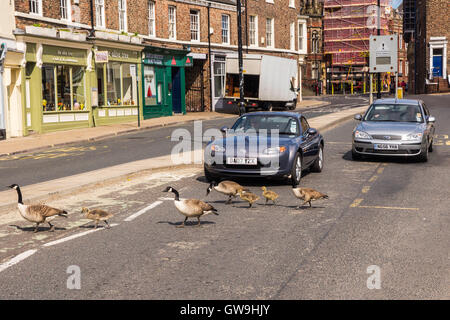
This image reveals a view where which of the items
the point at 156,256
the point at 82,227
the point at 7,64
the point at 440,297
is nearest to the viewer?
the point at 440,297

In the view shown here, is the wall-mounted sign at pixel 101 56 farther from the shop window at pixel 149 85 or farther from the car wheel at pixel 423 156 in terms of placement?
the car wheel at pixel 423 156

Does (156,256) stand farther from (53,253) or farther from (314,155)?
(314,155)

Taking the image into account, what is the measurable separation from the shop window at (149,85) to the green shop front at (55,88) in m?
6.34

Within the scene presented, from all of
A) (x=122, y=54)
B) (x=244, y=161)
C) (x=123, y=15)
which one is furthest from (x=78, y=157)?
(x=123, y=15)

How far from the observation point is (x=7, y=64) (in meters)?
25.5

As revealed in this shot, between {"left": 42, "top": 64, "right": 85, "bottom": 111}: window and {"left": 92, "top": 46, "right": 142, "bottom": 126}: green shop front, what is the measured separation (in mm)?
837

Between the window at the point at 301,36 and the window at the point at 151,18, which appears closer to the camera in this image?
the window at the point at 151,18

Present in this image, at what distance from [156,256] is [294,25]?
174 feet

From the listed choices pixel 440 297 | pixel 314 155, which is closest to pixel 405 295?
pixel 440 297

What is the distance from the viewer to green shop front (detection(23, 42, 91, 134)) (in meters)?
27.2

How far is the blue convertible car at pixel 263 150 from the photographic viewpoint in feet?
39.9

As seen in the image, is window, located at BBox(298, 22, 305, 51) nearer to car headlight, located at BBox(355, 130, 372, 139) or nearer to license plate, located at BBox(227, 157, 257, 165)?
car headlight, located at BBox(355, 130, 372, 139)

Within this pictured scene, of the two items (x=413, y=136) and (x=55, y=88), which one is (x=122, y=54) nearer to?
(x=55, y=88)

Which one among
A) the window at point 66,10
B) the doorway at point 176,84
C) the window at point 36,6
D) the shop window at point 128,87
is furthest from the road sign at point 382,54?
the window at point 36,6
